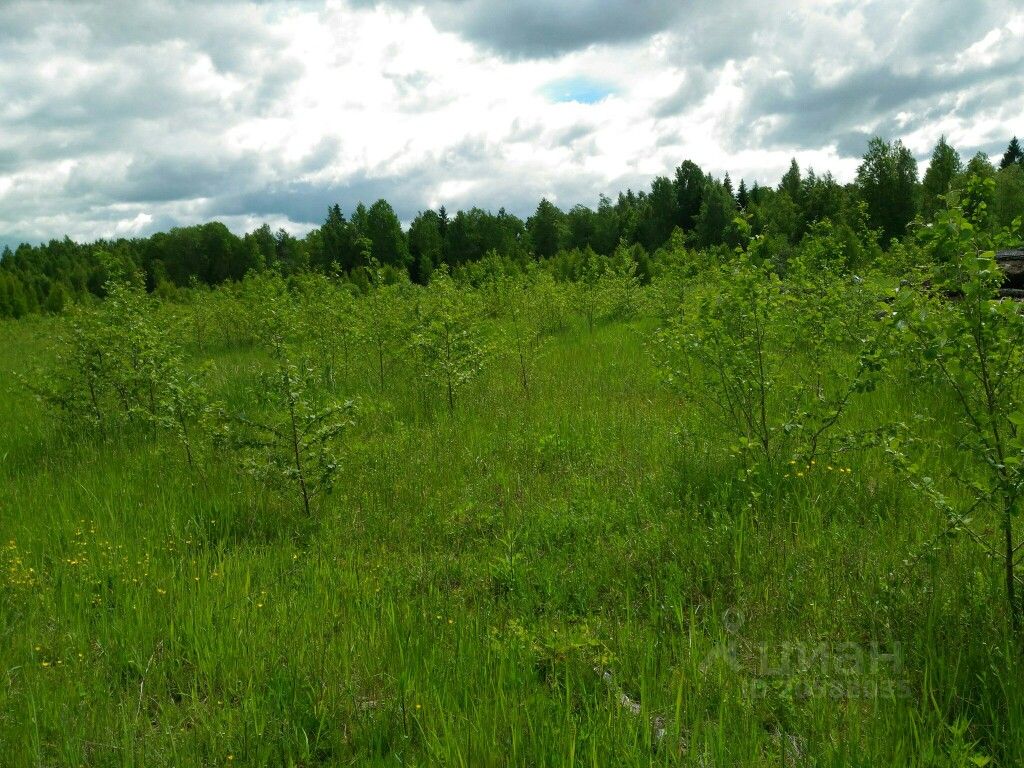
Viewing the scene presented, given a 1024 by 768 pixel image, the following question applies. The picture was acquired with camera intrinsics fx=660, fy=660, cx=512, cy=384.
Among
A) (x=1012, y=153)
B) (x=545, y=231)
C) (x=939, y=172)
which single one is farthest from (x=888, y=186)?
(x=1012, y=153)

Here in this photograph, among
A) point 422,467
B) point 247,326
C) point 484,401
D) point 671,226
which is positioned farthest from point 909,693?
point 671,226

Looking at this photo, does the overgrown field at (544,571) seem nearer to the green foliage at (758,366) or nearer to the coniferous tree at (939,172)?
the green foliage at (758,366)

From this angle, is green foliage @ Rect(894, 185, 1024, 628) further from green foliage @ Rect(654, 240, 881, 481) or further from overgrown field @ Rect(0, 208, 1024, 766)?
green foliage @ Rect(654, 240, 881, 481)

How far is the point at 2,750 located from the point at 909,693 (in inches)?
149

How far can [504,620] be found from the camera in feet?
12.1

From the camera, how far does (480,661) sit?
3.19m

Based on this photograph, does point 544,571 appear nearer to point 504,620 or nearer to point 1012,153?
point 504,620

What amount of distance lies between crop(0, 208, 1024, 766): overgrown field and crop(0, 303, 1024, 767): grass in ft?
0.07

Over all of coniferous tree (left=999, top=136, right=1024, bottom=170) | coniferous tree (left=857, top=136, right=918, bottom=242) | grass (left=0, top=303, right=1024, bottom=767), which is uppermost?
coniferous tree (left=999, top=136, right=1024, bottom=170)

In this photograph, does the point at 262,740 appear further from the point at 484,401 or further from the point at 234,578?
the point at 484,401

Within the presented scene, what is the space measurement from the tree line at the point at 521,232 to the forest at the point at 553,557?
26617 mm

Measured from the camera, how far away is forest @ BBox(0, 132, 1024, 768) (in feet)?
9.09

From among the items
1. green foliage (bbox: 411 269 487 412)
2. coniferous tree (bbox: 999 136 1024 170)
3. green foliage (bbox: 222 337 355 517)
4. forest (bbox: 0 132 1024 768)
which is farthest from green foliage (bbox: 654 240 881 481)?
coniferous tree (bbox: 999 136 1024 170)

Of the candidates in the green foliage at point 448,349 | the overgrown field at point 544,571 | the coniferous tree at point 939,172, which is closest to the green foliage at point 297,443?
the overgrown field at point 544,571
